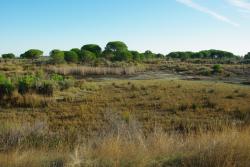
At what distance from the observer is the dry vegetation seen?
5.42 metres

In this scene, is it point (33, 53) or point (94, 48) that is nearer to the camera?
point (94, 48)

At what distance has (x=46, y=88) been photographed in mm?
20484

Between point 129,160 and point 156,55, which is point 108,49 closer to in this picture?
point 156,55

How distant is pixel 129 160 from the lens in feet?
17.9

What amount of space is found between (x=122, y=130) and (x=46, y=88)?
13.0 m

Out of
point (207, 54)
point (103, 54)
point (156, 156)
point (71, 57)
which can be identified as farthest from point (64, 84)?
point (207, 54)

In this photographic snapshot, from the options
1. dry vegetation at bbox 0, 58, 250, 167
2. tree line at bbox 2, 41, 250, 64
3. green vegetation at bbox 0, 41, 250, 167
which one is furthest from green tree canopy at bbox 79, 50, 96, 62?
dry vegetation at bbox 0, 58, 250, 167

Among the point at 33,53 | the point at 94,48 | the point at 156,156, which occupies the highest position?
the point at 94,48

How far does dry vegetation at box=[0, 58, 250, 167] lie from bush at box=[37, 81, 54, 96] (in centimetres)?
40

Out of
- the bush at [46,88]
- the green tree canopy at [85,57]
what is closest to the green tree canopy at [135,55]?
the green tree canopy at [85,57]

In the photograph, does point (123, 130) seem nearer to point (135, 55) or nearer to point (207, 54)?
point (135, 55)

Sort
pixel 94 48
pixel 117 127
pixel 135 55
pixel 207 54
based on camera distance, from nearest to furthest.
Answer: pixel 117 127, pixel 135 55, pixel 94 48, pixel 207 54

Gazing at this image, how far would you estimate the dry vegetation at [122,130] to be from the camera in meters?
5.42

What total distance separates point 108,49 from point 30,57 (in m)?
19.3
